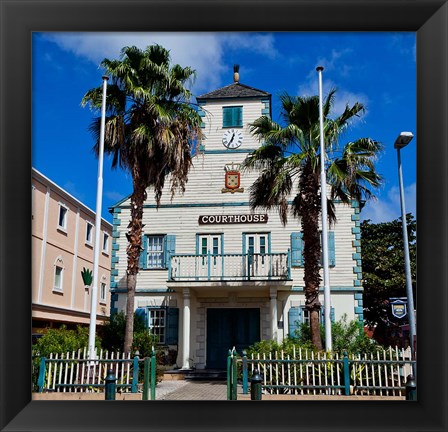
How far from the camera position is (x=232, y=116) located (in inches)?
721

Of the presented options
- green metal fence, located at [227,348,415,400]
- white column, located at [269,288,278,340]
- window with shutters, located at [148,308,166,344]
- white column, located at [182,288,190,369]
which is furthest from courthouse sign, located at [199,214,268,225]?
green metal fence, located at [227,348,415,400]

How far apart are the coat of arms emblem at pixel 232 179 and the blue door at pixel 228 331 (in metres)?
3.90

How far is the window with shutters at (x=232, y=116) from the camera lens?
18.2 meters

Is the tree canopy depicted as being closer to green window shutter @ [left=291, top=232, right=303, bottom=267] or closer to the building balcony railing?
green window shutter @ [left=291, top=232, right=303, bottom=267]

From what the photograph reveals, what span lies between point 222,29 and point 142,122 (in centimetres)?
826

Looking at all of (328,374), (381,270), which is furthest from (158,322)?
(381,270)

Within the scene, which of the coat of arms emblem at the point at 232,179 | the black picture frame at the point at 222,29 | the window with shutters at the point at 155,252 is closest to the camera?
the black picture frame at the point at 222,29

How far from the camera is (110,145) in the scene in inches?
503

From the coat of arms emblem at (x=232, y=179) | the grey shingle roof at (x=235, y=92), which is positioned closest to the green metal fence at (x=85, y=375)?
the coat of arms emblem at (x=232, y=179)

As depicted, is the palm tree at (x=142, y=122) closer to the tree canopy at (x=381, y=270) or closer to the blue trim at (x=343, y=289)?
the blue trim at (x=343, y=289)
